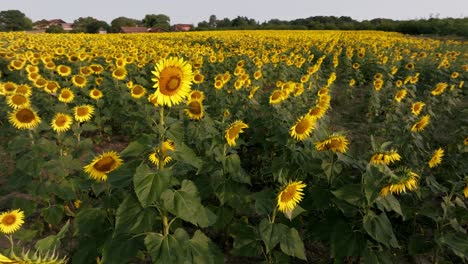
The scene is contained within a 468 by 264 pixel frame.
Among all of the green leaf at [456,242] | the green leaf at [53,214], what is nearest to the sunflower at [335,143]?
the green leaf at [456,242]

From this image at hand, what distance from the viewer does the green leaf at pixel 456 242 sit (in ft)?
9.37

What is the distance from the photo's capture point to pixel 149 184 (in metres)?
2.12

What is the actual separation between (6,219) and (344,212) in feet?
11.2

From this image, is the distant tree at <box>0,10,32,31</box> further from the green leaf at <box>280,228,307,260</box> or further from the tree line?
the green leaf at <box>280,228,307,260</box>

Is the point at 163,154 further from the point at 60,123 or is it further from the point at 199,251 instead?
the point at 60,123

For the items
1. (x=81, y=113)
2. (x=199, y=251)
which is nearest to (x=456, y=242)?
(x=199, y=251)

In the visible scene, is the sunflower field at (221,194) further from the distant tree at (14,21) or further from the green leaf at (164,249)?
the distant tree at (14,21)

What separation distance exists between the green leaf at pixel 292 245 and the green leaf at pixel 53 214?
2689 millimetres

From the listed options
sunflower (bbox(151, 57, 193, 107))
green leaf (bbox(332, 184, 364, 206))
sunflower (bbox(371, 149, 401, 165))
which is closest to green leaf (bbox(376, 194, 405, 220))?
green leaf (bbox(332, 184, 364, 206))

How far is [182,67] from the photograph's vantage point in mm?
2494

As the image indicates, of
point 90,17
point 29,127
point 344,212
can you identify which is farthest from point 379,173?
point 90,17

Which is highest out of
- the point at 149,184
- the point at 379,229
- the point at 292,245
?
the point at 149,184

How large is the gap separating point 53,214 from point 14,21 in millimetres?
80213

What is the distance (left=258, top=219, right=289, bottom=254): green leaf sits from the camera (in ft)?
8.68
